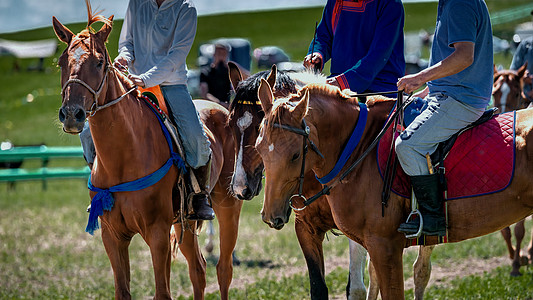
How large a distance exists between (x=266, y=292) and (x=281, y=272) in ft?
5.12

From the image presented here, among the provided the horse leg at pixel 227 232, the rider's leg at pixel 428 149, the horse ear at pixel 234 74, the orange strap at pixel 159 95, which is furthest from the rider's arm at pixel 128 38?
the rider's leg at pixel 428 149

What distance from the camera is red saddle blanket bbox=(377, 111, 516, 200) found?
14.1 feet

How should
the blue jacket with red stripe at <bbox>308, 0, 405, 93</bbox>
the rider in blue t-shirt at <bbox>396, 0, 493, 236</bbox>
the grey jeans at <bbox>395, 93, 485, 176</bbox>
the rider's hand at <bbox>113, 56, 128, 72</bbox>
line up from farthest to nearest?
the rider's hand at <bbox>113, 56, 128, 72</bbox>
the blue jacket with red stripe at <bbox>308, 0, 405, 93</bbox>
the grey jeans at <bbox>395, 93, 485, 176</bbox>
the rider in blue t-shirt at <bbox>396, 0, 493, 236</bbox>

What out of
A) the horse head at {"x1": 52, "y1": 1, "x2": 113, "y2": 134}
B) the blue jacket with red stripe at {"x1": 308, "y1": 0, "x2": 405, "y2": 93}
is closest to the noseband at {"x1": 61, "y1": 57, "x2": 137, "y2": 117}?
the horse head at {"x1": 52, "y1": 1, "x2": 113, "y2": 134}

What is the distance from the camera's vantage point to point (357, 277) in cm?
553

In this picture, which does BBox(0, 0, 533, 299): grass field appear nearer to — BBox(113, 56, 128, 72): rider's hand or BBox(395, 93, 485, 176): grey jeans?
BBox(113, 56, 128, 72): rider's hand

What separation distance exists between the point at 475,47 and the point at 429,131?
690 mm

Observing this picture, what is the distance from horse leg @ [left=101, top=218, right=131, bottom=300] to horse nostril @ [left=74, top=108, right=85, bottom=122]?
1122mm

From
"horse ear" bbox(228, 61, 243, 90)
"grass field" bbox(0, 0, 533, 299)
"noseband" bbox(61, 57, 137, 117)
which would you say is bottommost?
"grass field" bbox(0, 0, 533, 299)

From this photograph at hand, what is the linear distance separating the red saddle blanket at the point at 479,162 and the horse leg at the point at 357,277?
136cm

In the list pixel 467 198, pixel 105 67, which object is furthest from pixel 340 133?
pixel 105 67

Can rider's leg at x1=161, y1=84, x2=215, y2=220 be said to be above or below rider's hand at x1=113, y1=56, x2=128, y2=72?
below

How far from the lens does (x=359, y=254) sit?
5637 millimetres

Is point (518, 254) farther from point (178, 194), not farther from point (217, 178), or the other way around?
point (178, 194)
